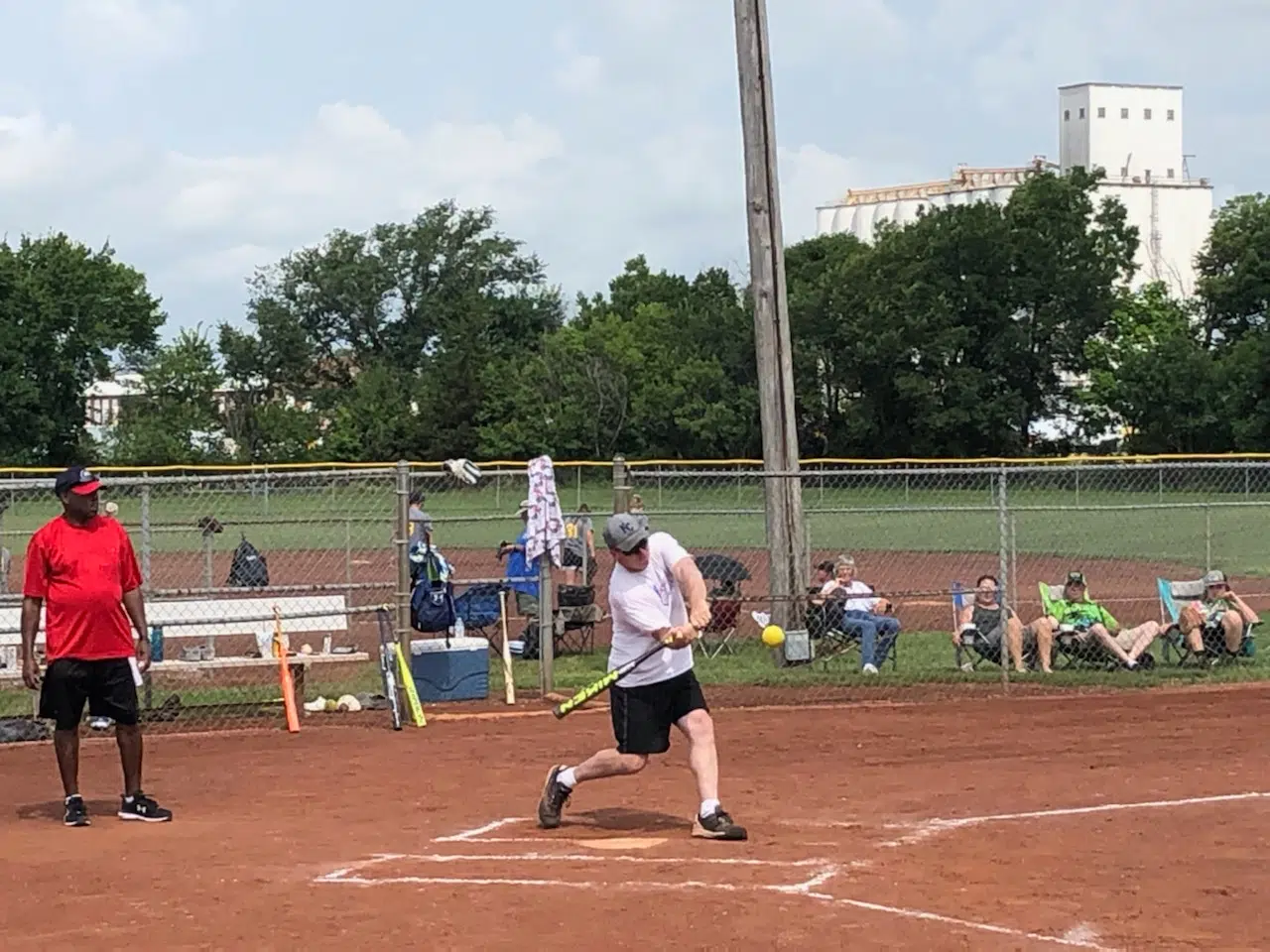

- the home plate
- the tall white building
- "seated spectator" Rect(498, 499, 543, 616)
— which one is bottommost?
the home plate

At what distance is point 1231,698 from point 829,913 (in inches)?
347

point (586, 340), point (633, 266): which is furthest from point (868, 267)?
point (633, 266)

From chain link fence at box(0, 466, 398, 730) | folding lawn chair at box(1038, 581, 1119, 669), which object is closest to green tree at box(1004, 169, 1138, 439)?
chain link fence at box(0, 466, 398, 730)

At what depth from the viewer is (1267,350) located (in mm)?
54031

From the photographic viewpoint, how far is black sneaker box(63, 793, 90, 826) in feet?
32.4

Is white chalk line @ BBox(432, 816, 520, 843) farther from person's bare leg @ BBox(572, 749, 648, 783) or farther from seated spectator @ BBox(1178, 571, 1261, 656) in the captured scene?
seated spectator @ BBox(1178, 571, 1261, 656)

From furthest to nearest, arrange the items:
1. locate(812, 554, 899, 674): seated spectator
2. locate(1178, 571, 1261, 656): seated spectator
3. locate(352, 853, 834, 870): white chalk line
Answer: locate(1178, 571, 1261, 656): seated spectator < locate(812, 554, 899, 674): seated spectator < locate(352, 853, 834, 870): white chalk line

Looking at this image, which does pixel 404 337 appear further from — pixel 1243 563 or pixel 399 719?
pixel 399 719

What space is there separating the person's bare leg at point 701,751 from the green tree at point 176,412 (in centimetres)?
5321

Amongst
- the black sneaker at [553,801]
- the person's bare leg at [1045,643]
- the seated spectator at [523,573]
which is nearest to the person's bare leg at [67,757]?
the black sneaker at [553,801]

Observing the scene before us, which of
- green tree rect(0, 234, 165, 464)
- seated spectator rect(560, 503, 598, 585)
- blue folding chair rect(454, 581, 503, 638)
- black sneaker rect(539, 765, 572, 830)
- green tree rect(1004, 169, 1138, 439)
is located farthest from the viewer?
green tree rect(0, 234, 165, 464)

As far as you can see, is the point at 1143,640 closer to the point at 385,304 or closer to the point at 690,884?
the point at 690,884

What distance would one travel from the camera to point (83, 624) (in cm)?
973

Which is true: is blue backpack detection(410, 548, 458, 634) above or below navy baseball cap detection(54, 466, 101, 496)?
below
